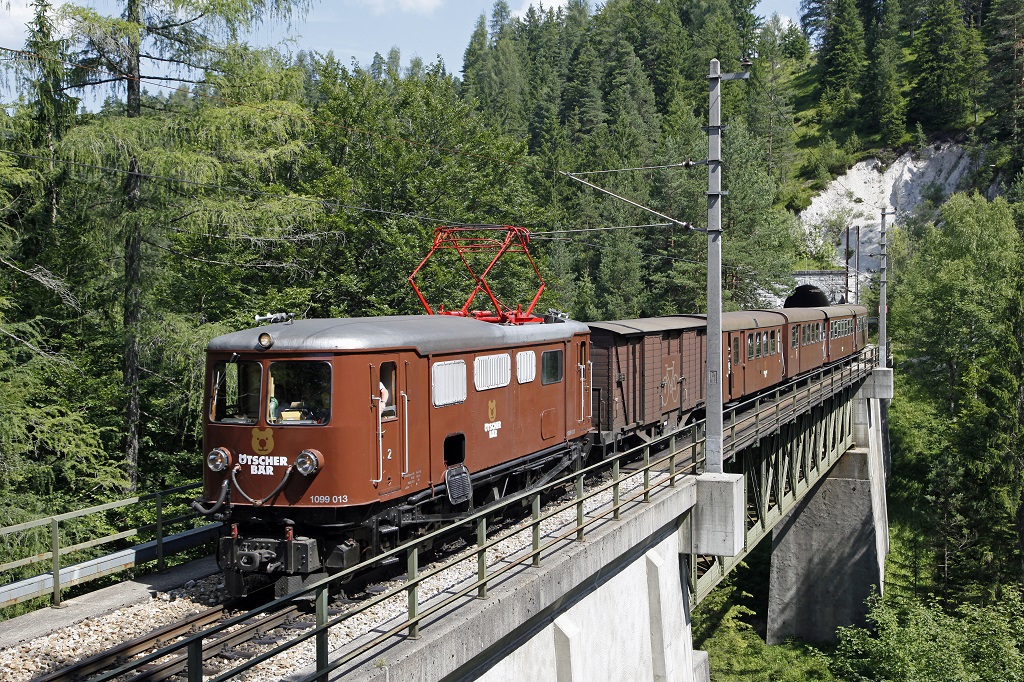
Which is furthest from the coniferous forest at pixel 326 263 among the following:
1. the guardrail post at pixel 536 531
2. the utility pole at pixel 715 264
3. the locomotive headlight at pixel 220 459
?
the guardrail post at pixel 536 531

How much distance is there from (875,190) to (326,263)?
8123 centimetres

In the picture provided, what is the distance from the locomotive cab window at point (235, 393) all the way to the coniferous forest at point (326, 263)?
21.9 feet

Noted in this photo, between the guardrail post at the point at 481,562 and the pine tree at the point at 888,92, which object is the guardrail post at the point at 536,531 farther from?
the pine tree at the point at 888,92

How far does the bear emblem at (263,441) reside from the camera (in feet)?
31.2

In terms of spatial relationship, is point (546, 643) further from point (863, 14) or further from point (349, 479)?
point (863, 14)

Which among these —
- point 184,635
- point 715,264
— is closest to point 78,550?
point 184,635

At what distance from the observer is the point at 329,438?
30.6ft

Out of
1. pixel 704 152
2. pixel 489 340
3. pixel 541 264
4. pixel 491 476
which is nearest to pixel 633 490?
pixel 491 476

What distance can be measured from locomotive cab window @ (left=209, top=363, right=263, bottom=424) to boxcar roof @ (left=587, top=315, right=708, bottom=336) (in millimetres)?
8157

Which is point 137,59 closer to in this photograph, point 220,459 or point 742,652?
point 220,459

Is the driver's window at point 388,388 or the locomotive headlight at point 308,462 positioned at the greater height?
the driver's window at point 388,388

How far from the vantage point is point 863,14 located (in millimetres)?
128500

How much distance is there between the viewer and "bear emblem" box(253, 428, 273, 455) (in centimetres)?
951

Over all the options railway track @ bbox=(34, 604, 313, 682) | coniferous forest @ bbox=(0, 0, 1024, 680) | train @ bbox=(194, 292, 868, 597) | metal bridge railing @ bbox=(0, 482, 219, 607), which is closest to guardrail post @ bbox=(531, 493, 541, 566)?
train @ bbox=(194, 292, 868, 597)
